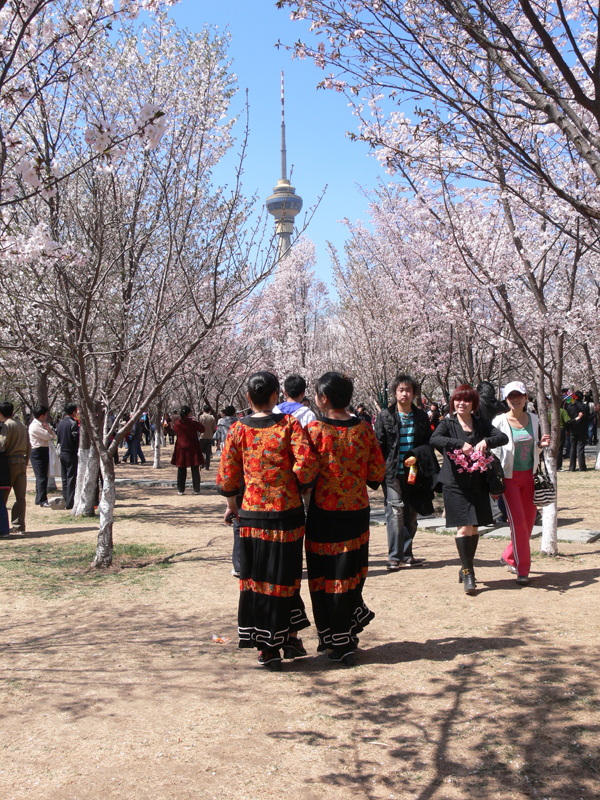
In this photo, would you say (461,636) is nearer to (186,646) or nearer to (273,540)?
(273,540)

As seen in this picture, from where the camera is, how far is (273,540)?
407cm

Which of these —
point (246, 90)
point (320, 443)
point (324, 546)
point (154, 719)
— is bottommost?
point (154, 719)

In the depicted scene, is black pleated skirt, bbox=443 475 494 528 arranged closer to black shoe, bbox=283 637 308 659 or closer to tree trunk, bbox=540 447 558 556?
tree trunk, bbox=540 447 558 556

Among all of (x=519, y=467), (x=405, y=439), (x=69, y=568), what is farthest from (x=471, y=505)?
(x=69, y=568)

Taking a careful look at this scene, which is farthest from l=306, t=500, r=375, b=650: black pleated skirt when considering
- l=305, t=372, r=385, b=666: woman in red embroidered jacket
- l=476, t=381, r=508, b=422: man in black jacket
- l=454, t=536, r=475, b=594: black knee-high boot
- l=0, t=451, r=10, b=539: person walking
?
l=0, t=451, r=10, b=539: person walking

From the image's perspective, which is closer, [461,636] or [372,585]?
[461,636]

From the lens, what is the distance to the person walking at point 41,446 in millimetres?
11961

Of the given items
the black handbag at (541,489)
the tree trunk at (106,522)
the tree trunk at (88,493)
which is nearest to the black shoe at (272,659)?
the black handbag at (541,489)

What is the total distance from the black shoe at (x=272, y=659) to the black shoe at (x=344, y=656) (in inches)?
13.5

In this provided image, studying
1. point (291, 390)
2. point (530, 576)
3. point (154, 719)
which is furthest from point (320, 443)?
point (530, 576)

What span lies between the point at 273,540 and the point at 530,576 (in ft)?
10.6

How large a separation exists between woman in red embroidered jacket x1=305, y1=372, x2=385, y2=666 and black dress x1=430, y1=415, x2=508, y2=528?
5.11 ft

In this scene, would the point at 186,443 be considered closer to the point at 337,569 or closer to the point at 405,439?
the point at 405,439

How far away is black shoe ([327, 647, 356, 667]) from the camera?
420 cm
